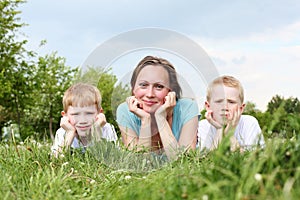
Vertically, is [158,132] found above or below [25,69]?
below

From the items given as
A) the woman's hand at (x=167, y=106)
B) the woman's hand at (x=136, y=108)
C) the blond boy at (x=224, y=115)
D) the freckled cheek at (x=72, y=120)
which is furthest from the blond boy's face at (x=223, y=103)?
the freckled cheek at (x=72, y=120)

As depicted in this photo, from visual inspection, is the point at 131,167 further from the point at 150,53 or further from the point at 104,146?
the point at 150,53

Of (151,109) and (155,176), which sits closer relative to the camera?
(155,176)

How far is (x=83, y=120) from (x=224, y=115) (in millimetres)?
1558

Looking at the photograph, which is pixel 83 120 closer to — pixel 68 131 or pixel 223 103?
pixel 68 131

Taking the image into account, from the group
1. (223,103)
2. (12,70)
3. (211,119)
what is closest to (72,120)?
(211,119)

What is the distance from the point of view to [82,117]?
507 cm

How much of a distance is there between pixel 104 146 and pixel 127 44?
3.56 ft

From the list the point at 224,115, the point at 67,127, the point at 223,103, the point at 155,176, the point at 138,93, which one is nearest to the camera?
the point at 155,176

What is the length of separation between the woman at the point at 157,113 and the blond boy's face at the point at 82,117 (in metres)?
0.35

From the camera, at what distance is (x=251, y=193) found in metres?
2.21

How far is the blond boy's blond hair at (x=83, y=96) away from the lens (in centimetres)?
486

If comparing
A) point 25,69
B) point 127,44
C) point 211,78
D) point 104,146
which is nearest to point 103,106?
point 104,146

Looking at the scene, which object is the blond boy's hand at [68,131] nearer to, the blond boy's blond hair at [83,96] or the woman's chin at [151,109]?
the blond boy's blond hair at [83,96]
